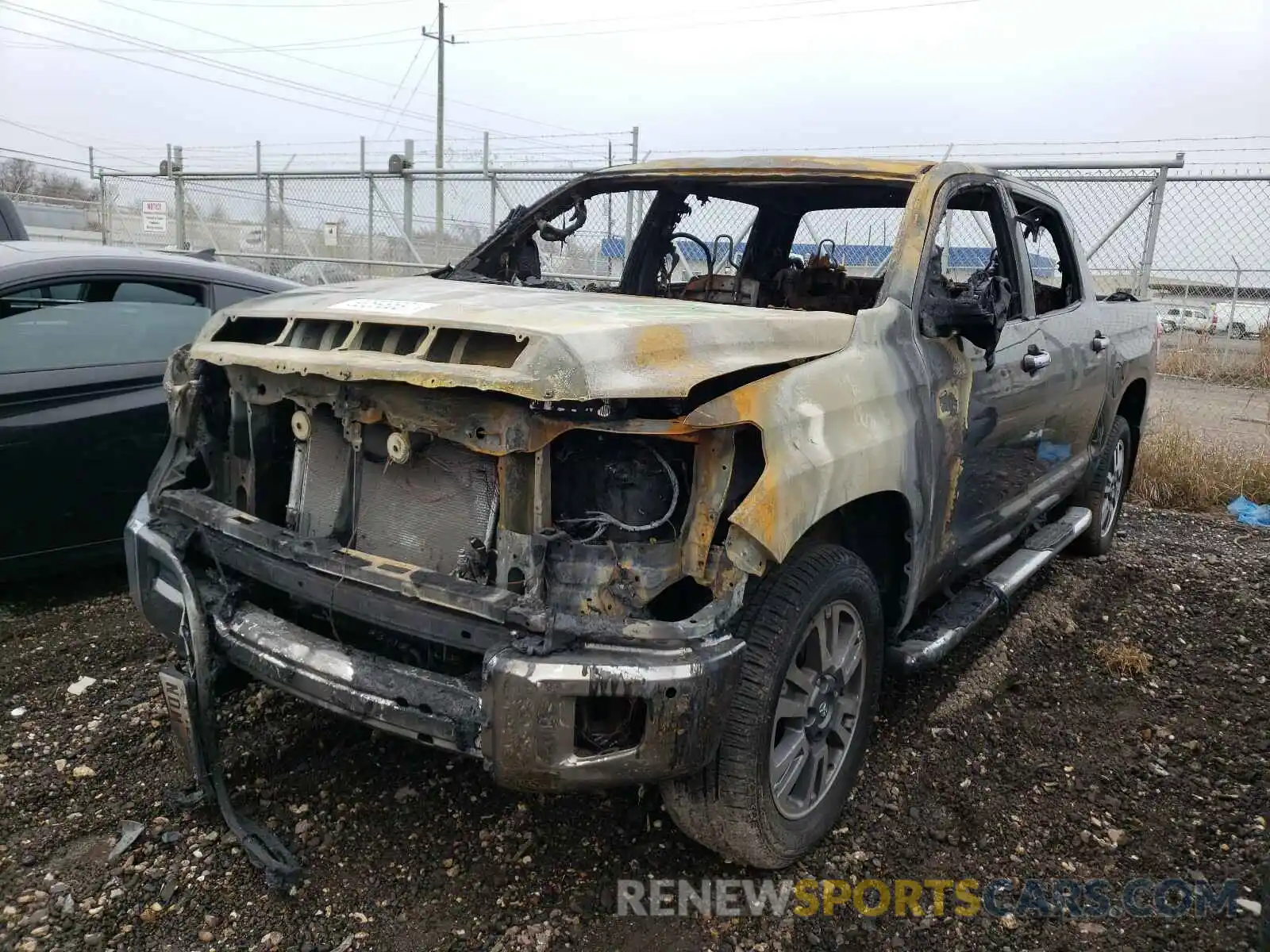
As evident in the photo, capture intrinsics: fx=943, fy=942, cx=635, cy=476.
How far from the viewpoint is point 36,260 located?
3.91 m

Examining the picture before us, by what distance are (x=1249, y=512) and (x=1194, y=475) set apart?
0.47 m

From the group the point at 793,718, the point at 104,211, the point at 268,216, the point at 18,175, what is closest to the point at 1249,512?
the point at 793,718

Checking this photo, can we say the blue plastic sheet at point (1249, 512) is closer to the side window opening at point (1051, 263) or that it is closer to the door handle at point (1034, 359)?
the side window opening at point (1051, 263)

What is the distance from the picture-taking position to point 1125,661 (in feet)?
13.0

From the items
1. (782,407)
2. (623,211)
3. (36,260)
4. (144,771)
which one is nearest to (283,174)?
(623,211)

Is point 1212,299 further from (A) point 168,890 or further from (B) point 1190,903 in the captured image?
(A) point 168,890

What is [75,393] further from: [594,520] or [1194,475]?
[1194,475]

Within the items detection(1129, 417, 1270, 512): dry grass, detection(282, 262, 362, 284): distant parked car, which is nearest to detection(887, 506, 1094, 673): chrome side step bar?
detection(1129, 417, 1270, 512): dry grass

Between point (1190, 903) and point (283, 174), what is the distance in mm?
12552

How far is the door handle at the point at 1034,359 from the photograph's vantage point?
362cm

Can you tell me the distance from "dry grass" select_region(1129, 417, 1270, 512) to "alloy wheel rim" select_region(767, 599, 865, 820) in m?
→ 4.89

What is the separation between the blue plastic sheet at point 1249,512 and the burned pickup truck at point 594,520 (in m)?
4.09

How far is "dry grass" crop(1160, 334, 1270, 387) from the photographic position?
11.6 m

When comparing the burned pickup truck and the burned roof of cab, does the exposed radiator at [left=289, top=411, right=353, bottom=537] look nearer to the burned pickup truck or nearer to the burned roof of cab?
the burned pickup truck
